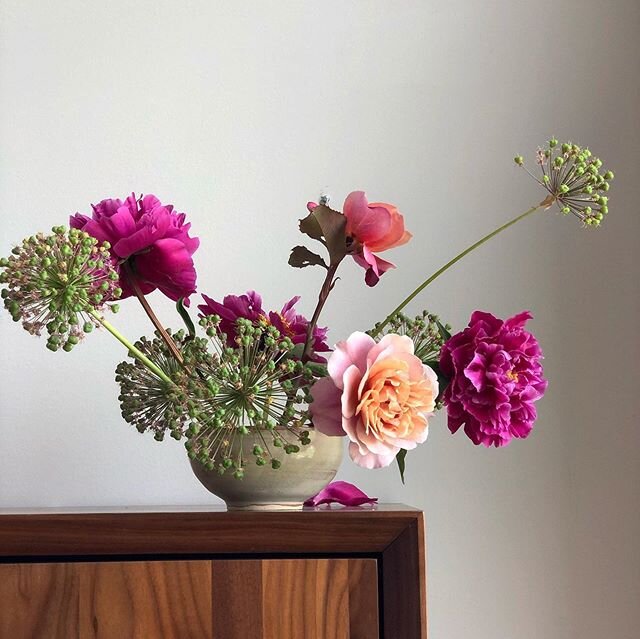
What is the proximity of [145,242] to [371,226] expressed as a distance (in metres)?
0.22

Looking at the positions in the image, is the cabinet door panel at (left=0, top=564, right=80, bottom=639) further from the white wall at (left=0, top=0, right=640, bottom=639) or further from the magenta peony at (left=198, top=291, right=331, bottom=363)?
the white wall at (left=0, top=0, right=640, bottom=639)

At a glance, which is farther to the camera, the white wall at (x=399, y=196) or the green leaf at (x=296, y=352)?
the white wall at (x=399, y=196)

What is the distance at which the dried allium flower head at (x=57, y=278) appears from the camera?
0.78 m

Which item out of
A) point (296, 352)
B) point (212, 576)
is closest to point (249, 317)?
point (296, 352)

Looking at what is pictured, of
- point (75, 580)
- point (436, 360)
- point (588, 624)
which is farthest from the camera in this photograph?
point (588, 624)

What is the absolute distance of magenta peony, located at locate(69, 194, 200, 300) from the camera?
865 mm

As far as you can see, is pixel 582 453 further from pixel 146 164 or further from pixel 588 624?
pixel 146 164

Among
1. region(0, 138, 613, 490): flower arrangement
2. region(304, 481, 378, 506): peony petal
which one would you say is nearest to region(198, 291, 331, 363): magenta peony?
region(0, 138, 613, 490): flower arrangement

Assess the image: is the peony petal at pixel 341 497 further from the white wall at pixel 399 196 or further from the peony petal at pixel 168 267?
the peony petal at pixel 168 267

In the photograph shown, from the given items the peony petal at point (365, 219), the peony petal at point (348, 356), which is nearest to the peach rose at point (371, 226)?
the peony petal at point (365, 219)

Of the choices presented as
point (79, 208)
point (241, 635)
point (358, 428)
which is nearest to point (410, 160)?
point (79, 208)

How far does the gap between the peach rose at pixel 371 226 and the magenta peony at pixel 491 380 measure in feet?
0.39

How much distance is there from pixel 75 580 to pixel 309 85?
85 centimetres

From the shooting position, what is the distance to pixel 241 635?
788mm
